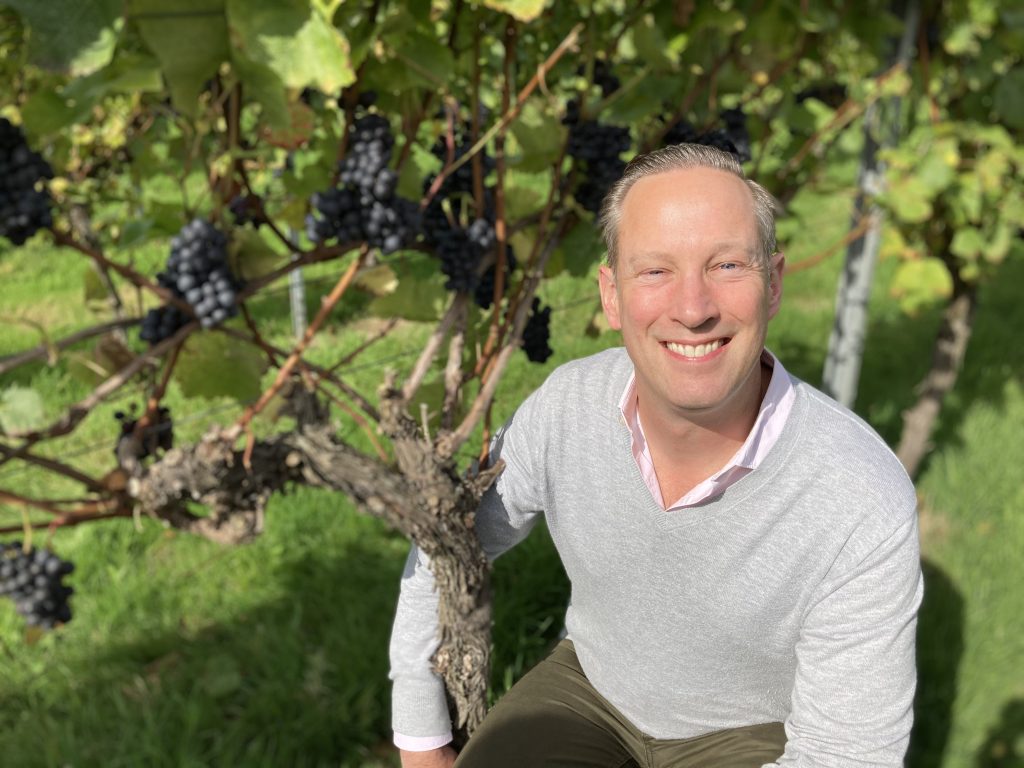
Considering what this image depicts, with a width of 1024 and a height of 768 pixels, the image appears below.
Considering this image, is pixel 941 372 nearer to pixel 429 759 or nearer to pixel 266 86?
pixel 429 759

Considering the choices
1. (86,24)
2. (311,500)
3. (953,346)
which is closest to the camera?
(86,24)

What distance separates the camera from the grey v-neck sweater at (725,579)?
130 cm

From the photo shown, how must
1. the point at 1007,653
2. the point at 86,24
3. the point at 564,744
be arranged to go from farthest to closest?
the point at 1007,653
the point at 564,744
the point at 86,24

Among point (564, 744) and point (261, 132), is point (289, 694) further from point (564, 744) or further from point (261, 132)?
point (261, 132)

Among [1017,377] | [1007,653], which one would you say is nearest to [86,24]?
[1007,653]

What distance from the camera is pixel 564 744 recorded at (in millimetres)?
1595

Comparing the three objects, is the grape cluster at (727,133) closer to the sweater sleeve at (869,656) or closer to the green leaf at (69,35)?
the sweater sleeve at (869,656)

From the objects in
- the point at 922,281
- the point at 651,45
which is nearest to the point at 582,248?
the point at 651,45

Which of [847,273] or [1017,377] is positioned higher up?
[847,273]

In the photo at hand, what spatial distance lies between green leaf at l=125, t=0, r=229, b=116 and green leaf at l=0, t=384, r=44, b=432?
564mm

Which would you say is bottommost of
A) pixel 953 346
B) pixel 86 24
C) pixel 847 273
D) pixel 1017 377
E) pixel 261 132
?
pixel 1017 377

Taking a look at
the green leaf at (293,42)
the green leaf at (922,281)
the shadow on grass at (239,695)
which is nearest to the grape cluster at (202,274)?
the green leaf at (293,42)

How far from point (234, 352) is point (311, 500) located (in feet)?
5.77

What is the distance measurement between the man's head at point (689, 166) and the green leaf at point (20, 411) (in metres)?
1.00
